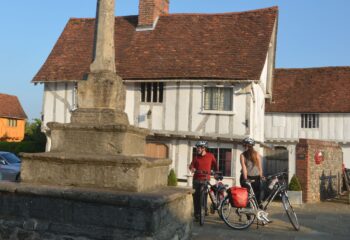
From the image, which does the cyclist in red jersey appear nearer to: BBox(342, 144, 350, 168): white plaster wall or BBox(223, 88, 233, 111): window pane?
BBox(223, 88, 233, 111): window pane

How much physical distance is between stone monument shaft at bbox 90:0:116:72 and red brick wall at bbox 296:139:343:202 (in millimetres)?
10386

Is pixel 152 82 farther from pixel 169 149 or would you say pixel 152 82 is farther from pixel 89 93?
pixel 89 93

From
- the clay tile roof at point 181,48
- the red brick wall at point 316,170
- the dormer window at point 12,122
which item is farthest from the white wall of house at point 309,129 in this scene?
the dormer window at point 12,122

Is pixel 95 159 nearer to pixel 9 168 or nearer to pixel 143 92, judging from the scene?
pixel 9 168

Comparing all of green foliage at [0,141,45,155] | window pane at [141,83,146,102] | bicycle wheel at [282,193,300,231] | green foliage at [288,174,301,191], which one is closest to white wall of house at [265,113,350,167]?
window pane at [141,83,146,102]

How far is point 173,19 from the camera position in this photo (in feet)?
67.2

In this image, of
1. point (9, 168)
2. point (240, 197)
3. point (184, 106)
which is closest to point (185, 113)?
point (184, 106)

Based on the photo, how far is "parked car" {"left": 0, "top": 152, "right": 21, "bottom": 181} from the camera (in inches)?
604

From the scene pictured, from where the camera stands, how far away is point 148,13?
20203 mm

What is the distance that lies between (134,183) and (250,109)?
12.2 meters

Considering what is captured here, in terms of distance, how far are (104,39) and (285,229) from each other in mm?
5500

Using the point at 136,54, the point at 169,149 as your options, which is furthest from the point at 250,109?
the point at 136,54

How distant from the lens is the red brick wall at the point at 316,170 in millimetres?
15047

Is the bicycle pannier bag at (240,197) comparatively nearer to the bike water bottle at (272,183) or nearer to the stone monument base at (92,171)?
the bike water bottle at (272,183)
